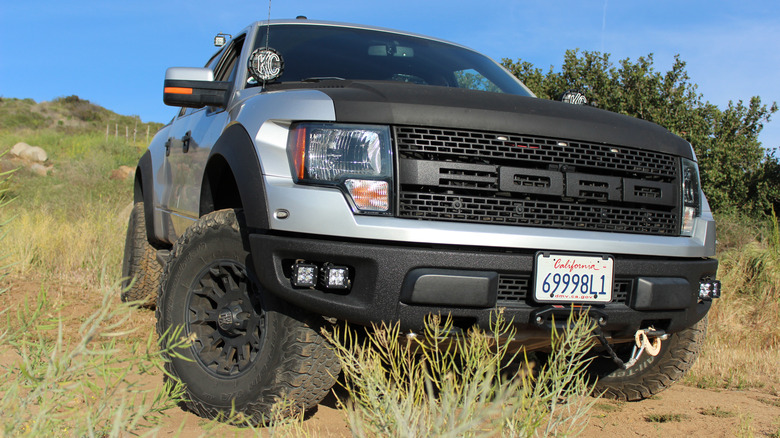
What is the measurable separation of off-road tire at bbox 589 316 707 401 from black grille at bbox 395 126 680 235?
84 centimetres

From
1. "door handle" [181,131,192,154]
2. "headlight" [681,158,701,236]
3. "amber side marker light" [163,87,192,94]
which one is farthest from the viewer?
"door handle" [181,131,192,154]

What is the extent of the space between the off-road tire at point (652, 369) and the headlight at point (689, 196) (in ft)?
2.00

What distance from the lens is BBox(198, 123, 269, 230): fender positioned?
2.73 m

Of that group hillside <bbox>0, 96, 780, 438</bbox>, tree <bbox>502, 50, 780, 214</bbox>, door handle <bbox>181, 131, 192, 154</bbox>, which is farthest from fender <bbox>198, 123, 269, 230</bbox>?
tree <bbox>502, 50, 780, 214</bbox>

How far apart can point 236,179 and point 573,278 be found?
1485mm

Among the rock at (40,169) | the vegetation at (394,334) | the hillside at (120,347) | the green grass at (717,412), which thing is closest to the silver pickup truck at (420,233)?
the vegetation at (394,334)

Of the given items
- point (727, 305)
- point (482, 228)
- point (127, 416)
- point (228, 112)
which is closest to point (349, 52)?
point (228, 112)

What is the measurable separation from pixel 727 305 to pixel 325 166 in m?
5.18

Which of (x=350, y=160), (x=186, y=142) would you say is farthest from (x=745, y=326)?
(x=186, y=142)

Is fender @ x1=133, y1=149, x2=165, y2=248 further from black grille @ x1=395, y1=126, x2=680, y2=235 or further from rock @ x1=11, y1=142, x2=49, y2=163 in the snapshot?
rock @ x1=11, y1=142, x2=49, y2=163

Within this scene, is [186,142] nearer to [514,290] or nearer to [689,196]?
[514,290]

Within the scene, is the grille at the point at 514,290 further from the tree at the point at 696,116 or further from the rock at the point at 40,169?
the rock at the point at 40,169

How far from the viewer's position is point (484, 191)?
271 cm

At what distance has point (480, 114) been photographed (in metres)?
2.70
